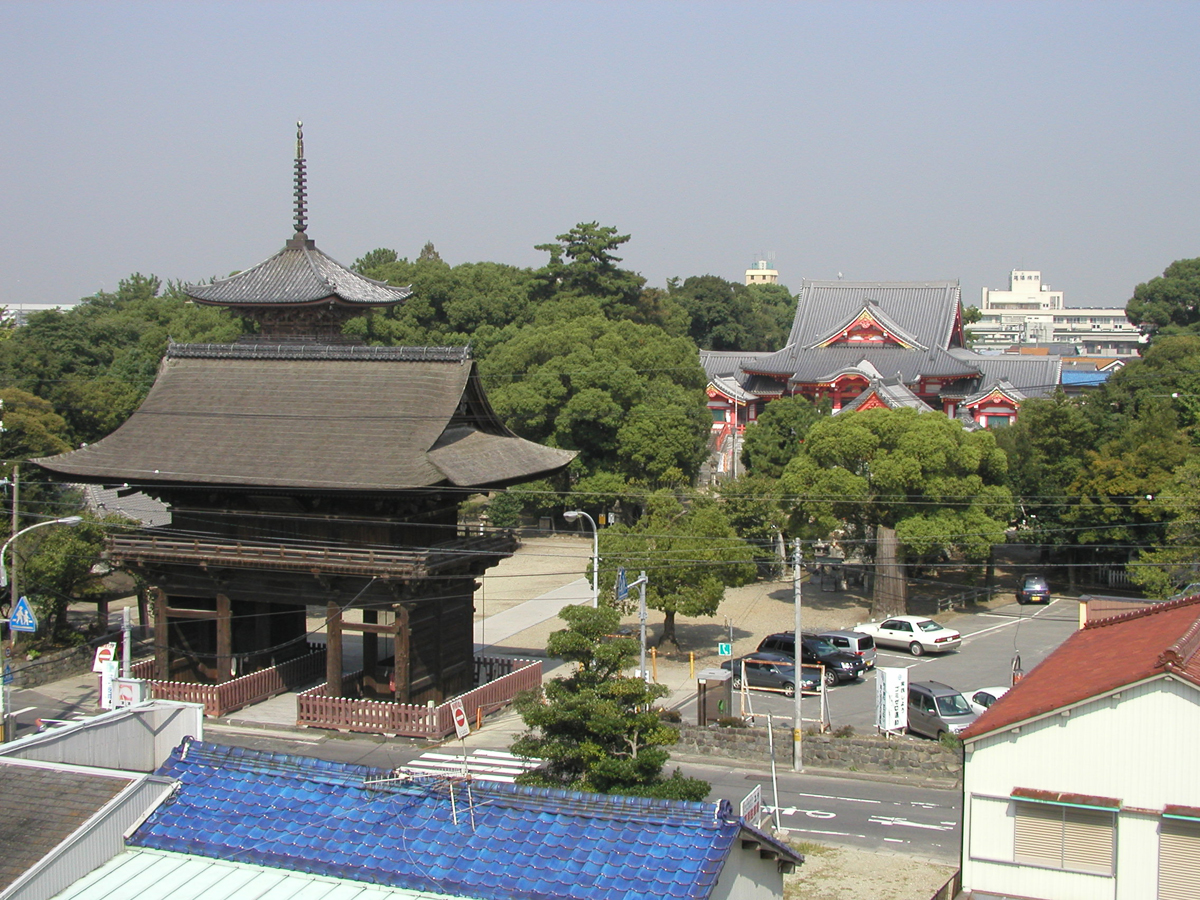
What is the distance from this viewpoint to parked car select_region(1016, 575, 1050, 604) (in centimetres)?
4369

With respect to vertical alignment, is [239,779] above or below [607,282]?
below

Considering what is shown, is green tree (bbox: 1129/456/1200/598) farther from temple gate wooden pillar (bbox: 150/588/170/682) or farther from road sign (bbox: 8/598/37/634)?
road sign (bbox: 8/598/37/634)

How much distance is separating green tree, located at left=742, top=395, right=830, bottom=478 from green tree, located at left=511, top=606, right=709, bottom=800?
3365cm

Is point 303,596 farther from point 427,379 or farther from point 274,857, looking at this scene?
point 274,857

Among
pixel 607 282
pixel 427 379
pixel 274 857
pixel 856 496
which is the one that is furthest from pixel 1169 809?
pixel 607 282

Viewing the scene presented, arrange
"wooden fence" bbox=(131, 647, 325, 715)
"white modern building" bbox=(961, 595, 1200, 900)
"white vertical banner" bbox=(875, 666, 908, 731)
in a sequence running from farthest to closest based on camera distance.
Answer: "wooden fence" bbox=(131, 647, 325, 715), "white vertical banner" bbox=(875, 666, 908, 731), "white modern building" bbox=(961, 595, 1200, 900)

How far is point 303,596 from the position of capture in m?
30.2

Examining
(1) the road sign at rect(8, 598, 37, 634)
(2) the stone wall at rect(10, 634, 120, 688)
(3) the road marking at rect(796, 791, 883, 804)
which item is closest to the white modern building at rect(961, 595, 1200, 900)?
(3) the road marking at rect(796, 791, 883, 804)

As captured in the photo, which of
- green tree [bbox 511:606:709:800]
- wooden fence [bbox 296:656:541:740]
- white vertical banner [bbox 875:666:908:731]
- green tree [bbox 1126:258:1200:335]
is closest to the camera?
green tree [bbox 511:606:709:800]

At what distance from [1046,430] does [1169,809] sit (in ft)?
106

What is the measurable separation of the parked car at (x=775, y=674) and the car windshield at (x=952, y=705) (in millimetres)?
5134

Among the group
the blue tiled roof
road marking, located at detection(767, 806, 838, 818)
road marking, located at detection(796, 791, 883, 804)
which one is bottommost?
road marking, located at detection(796, 791, 883, 804)

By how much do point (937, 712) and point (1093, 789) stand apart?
1185cm

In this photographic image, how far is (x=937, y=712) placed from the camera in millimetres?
28609
